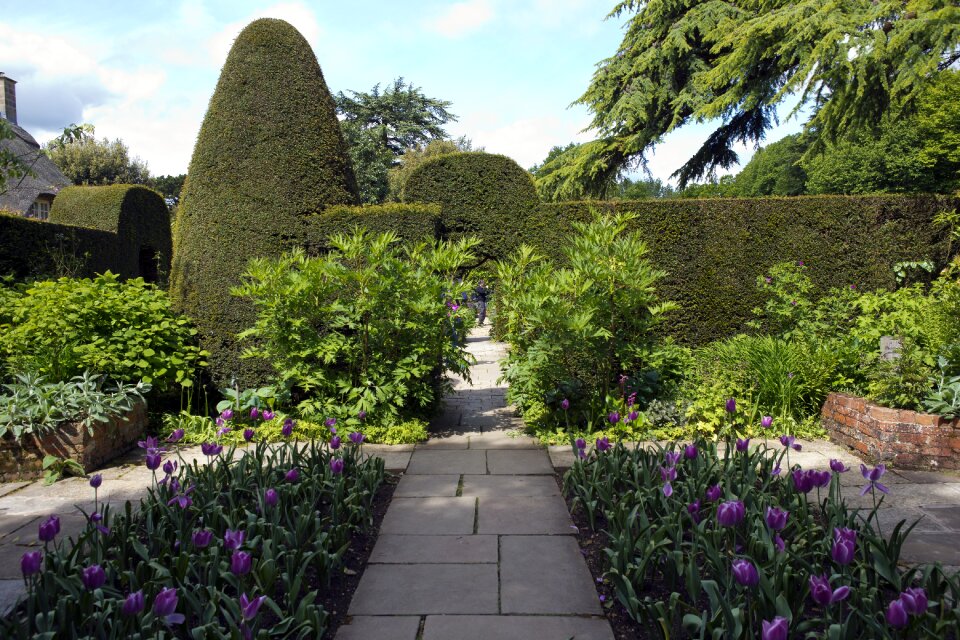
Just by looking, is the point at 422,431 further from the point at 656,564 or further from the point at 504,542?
the point at 656,564

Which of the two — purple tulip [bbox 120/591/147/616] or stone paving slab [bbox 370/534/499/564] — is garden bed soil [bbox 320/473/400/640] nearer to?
stone paving slab [bbox 370/534/499/564]

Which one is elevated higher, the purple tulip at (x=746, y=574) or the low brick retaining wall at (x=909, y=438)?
the purple tulip at (x=746, y=574)

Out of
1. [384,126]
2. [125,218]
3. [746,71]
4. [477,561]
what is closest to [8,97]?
[384,126]

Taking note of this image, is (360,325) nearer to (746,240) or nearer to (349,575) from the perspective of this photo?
(349,575)

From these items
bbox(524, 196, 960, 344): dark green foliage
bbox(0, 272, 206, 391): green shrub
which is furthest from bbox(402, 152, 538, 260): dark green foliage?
bbox(0, 272, 206, 391): green shrub

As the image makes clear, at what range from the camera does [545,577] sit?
2.54 meters

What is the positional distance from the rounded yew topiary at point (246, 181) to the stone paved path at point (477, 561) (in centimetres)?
241

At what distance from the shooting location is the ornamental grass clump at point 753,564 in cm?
183

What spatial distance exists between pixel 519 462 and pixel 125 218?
41.0ft

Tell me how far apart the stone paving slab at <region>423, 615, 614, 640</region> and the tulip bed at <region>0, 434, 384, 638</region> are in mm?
422

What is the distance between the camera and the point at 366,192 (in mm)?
29391

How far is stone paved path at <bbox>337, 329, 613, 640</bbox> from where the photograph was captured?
7.17ft

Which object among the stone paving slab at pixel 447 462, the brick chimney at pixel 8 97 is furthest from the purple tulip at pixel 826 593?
the brick chimney at pixel 8 97

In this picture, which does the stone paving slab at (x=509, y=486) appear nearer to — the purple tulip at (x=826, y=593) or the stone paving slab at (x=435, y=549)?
the stone paving slab at (x=435, y=549)
